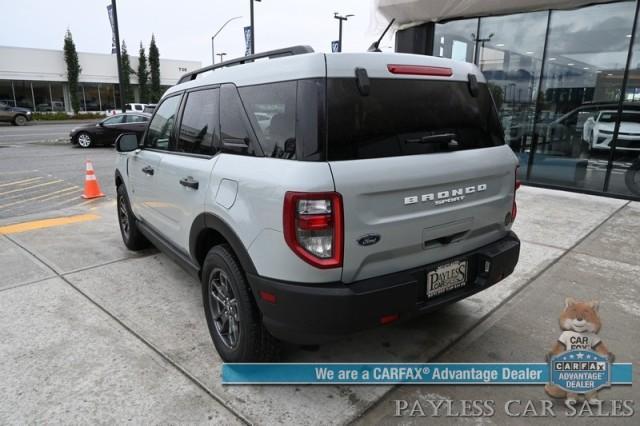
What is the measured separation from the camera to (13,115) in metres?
30.5

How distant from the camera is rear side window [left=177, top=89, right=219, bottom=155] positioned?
9.91ft

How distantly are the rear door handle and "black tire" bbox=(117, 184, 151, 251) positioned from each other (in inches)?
73.3

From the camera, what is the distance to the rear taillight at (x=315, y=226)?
7.09 ft

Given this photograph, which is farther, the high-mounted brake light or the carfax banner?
the carfax banner

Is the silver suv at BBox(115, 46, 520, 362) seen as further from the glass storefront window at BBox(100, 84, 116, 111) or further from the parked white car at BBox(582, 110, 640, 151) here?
the glass storefront window at BBox(100, 84, 116, 111)

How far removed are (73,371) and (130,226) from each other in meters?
2.32

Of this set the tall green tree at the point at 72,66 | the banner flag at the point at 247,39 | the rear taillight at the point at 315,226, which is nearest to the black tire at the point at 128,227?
the rear taillight at the point at 315,226

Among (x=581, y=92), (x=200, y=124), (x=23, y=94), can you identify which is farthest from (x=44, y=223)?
(x=23, y=94)

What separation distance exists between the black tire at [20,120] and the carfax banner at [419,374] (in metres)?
35.2

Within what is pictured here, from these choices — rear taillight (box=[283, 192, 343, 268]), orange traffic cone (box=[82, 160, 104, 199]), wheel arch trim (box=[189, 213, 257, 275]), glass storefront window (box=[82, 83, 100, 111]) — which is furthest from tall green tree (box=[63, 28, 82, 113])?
rear taillight (box=[283, 192, 343, 268])

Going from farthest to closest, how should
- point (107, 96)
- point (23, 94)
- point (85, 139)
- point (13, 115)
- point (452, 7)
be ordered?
point (107, 96) → point (23, 94) → point (13, 115) → point (85, 139) → point (452, 7)

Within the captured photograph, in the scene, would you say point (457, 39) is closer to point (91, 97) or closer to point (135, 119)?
point (135, 119)

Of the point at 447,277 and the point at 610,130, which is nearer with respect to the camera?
the point at 447,277

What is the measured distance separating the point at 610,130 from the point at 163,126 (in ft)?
27.7
